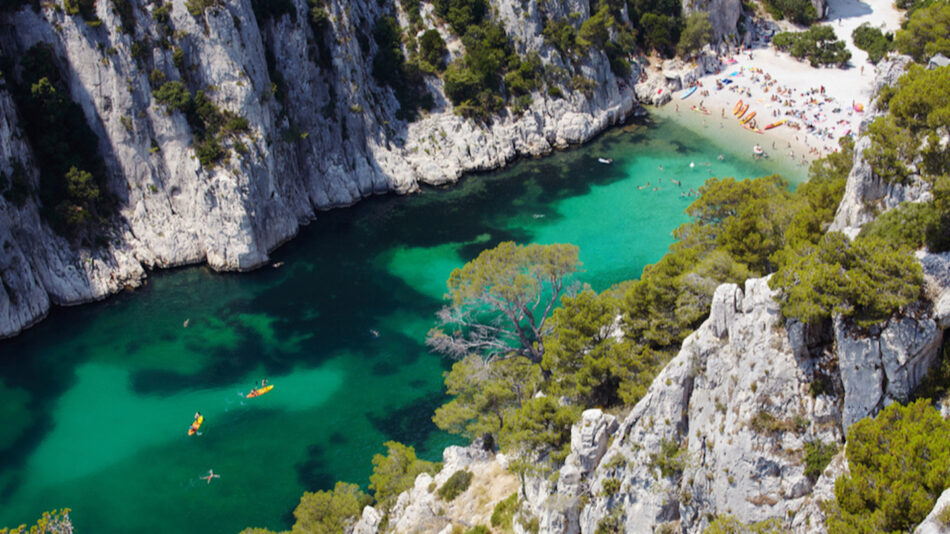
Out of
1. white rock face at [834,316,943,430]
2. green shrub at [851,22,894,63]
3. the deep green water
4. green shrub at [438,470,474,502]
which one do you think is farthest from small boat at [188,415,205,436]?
green shrub at [851,22,894,63]

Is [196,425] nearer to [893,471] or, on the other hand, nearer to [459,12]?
[893,471]

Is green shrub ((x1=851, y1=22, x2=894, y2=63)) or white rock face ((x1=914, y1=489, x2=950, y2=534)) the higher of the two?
white rock face ((x1=914, y1=489, x2=950, y2=534))

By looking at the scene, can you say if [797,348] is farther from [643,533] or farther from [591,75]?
[591,75]

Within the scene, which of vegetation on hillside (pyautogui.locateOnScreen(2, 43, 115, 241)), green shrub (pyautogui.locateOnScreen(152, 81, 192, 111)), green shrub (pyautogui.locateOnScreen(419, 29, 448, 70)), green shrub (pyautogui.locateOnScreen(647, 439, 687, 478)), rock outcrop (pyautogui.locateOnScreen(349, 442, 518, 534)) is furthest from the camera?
green shrub (pyautogui.locateOnScreen(419, 29, 448, 70))

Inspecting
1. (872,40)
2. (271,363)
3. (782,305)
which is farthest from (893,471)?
(872,40)

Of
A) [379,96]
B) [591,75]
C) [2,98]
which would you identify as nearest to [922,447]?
[2,98]

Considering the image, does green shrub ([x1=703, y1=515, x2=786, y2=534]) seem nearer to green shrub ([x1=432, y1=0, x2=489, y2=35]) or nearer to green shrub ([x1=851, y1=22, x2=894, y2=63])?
green shrub ([x1=432, y1=0, x2=489, y2=35])
